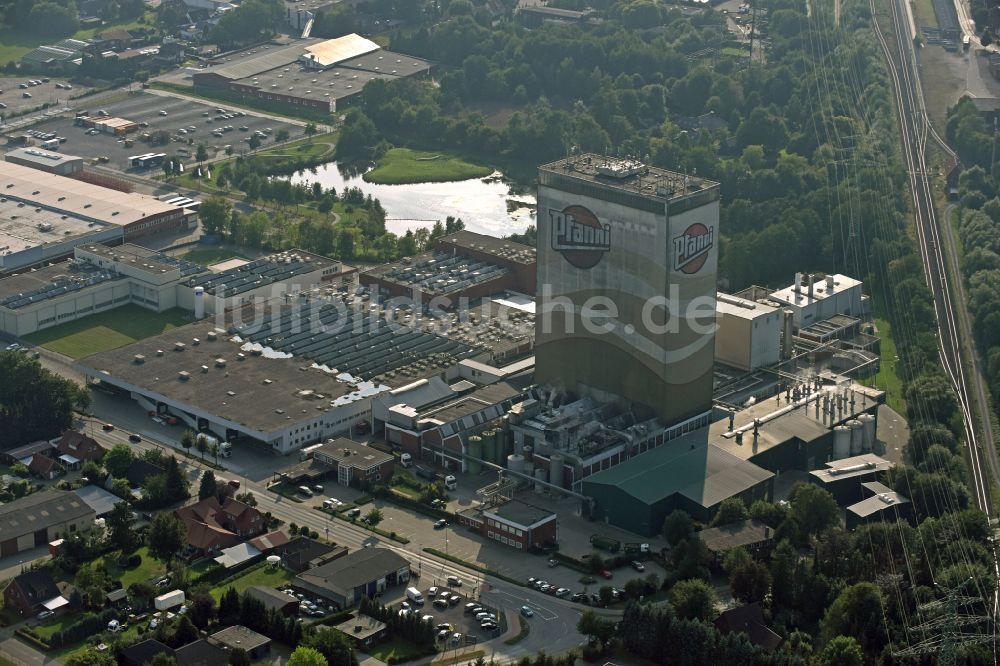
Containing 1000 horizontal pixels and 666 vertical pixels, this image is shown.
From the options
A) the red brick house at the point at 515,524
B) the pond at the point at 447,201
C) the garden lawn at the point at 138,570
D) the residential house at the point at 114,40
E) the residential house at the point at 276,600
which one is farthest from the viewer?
the residential house at the point at 114,40

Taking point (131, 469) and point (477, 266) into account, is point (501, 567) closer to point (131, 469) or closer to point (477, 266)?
point (131, 469)

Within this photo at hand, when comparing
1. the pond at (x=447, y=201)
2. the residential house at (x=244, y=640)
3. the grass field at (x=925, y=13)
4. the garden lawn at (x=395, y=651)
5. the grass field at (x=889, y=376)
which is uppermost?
the residential house at (x=244, y=640)

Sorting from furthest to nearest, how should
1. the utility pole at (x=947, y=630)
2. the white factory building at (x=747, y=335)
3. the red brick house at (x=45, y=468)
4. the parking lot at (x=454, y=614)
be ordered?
the white factory building at (x=747, y=335), the red brick house at (x=45, y=468), the parking lot at (x=454, y=614), the utility pole at (x=947, y=630)

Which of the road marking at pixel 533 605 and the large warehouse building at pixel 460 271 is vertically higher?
the large warehouse building at pixel 460 271

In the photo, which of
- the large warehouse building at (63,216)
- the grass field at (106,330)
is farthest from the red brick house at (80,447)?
the large warehouse building at (63,216)

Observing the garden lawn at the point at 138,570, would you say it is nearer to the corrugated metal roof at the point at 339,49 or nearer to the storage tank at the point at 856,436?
the storage tank at the point at 856,436

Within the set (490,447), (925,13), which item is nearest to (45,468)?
(490,447)

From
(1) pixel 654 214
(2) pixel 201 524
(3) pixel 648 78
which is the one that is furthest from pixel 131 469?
(3) pixel 648 78
